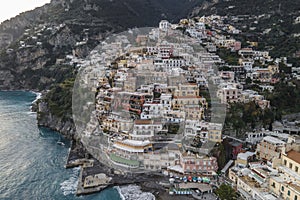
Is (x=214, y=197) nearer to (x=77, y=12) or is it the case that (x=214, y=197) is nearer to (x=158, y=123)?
(x=158, y=123)

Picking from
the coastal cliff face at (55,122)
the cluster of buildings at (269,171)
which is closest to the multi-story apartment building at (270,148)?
the cluster of buildings at (269,171)

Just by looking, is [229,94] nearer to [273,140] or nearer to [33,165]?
[273,140]

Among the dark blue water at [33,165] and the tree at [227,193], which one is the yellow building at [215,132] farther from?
the dark blue water at [33,165]

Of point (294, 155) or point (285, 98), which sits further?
point (285, 98)

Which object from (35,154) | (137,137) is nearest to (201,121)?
(137,137)

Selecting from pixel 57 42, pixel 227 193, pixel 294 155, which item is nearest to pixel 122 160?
pixel 227 193

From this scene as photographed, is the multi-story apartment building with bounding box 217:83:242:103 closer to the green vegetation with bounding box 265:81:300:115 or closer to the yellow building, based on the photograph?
the green vegetation with bounding box 265:81:300:115
